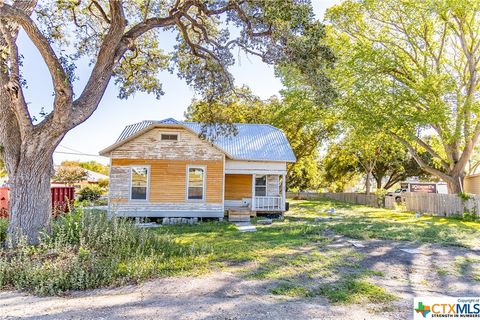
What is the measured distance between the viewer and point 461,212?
17.7 metres

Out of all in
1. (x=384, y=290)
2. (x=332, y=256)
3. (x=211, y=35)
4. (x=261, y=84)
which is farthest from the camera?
(x=261, y=84)

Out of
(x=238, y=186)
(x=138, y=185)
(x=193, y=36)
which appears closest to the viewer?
(x=193, y=36)

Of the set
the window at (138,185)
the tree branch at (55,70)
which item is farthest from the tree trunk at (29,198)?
the window at (138,185)

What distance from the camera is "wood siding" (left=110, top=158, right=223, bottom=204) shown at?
49.5 feet

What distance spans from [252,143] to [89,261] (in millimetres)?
12992

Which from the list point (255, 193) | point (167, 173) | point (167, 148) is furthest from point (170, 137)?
point (255, 193)

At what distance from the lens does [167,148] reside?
50.2 ft

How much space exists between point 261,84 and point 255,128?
6.46 metres

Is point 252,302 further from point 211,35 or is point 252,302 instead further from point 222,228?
point 211,35

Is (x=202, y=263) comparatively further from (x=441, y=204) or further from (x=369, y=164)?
(x=369, y=164)

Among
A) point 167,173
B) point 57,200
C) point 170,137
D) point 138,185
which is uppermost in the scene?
point 170,137

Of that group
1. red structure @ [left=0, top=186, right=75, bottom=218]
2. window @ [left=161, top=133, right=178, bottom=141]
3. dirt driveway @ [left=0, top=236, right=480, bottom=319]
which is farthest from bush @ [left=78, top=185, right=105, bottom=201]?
dirt driveway @ [left=0, top=236, right=480, bottom=319]

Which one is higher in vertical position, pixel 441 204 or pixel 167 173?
pixel 167 173

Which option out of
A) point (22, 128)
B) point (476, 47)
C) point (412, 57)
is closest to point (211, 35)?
point (22, 128)
